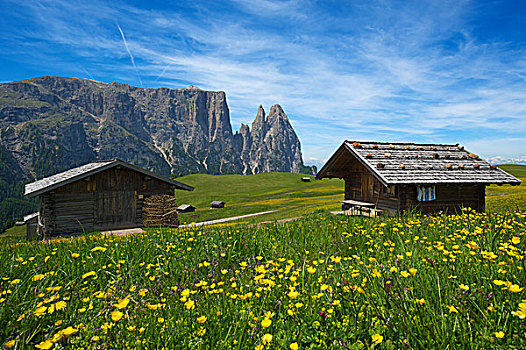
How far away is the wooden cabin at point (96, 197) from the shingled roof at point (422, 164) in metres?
16.7

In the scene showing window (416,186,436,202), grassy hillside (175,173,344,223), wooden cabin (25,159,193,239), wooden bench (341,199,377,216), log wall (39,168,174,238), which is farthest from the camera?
grassy hillside (175,173,344,223)

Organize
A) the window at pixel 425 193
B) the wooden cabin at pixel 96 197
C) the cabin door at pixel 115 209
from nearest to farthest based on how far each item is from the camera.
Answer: the window at pixel 425 193, the wooden cabin at pixel 96 197, the cabin door at pixel 115 209

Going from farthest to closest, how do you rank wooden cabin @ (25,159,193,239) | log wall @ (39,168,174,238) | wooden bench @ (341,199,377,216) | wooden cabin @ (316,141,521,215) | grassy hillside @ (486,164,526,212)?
log wall @ (39,168,174,238) < wooden cabin @ (25,159,193,239) < wooden bench @ (341,199,377,216) < wooden cabin @ (316,141,521,215) < grassy hillside @ (486,164,526,212)

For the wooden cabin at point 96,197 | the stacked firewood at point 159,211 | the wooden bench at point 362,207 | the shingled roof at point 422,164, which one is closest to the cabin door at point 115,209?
the wooden cabin at point 96,197

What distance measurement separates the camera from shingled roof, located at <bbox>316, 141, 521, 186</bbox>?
18.4m

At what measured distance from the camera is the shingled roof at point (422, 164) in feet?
60.4

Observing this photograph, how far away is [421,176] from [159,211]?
67.0 feet

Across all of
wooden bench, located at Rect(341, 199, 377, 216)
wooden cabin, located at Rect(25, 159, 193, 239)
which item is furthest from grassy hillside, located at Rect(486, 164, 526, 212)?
wooden cabin, located at Rect(25, 159, 193, 239)

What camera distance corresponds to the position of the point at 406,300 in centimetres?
289

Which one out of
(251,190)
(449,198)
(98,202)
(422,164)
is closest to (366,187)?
(422,164)

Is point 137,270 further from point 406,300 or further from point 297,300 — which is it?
point 406,300

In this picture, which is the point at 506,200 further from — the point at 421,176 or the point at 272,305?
the point at 272,305

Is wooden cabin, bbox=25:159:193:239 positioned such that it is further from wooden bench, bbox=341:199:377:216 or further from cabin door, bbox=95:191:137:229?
wooden bench, bbox=341:199:377:216

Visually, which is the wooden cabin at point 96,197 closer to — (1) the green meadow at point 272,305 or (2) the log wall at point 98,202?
(2) the log wall at point 98,202
